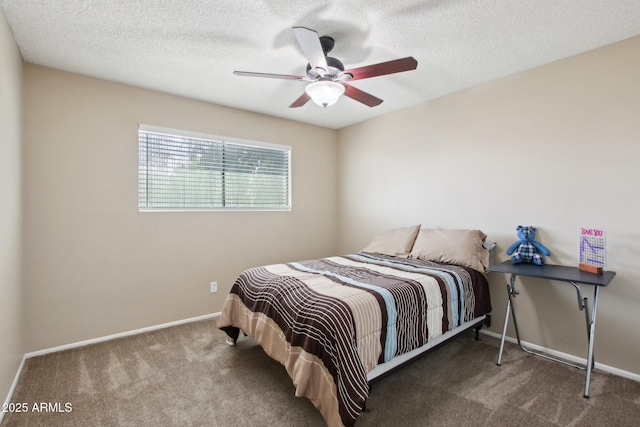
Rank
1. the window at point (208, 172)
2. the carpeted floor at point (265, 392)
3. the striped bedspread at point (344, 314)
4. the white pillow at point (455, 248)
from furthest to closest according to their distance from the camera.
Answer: the window at point (208, 172) < the white pillow at point (455, 248) < the carpeted floor at point (265, 392) < the striped bedspread at point (344, 314)

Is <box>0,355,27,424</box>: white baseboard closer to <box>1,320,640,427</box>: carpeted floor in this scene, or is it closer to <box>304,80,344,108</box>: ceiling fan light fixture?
<box>1,320,640,427</box>: carpeted floor

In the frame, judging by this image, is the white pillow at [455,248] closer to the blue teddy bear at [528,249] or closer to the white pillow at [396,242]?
the white pillow at [396,242]

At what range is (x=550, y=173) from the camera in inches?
101

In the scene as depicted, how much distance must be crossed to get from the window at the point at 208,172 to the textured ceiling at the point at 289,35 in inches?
24.8

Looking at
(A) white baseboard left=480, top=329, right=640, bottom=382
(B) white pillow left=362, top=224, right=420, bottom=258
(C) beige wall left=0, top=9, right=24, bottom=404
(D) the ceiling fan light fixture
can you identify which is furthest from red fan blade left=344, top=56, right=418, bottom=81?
(A) white baseboard left=480, top=329, right=640, bottom=382

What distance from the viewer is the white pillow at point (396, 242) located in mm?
3225

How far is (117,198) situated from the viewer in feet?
9.54

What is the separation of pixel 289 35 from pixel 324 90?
0.45 metres

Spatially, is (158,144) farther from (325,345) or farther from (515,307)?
(515,307)

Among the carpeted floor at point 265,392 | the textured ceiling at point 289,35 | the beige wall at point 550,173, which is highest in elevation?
the textured ceiling at point 289,35

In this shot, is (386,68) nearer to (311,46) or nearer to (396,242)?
(311,46)

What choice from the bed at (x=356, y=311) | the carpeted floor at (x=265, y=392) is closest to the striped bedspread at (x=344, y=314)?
the bed at (x=356, y=311)

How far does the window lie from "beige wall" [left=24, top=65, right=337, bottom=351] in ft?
A: 0.37

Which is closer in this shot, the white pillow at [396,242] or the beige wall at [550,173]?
the beige wall at [550,173]
